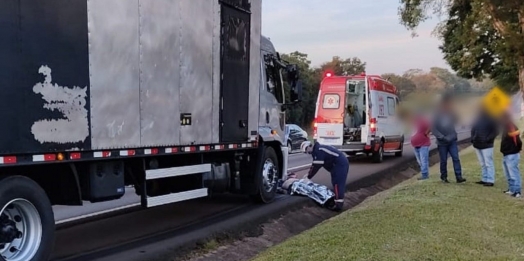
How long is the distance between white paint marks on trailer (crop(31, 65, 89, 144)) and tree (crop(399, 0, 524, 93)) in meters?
17.8

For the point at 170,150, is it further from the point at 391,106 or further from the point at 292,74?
the point at 391,106

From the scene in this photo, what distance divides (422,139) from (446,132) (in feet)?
4.09

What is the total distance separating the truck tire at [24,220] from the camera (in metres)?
5.77

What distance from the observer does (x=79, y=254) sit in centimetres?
710

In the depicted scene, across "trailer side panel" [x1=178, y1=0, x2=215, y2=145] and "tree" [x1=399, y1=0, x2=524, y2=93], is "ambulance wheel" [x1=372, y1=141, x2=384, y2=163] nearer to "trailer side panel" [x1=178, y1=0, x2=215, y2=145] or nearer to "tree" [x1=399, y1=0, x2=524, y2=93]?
"tree" [x1=399, y1=0, x2=524, y2=93]

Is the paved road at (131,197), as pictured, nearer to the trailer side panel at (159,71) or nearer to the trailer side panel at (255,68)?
the trailer side panel at (159,71)

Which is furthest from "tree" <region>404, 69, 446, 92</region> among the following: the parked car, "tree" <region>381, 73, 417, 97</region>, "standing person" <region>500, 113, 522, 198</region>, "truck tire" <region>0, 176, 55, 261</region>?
"truck tire" <region>0, 176, 55, 261</region>

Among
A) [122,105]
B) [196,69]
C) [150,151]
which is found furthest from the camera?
[196,69]

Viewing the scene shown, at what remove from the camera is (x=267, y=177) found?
11.1 meters

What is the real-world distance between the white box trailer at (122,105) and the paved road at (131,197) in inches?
65.2

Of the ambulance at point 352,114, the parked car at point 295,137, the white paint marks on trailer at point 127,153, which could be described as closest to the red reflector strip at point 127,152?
the white paint marks on trailer at point 127,153

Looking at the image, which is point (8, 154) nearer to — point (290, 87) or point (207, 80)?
point (207, 80)

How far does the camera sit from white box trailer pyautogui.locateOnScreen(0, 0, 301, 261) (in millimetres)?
5801

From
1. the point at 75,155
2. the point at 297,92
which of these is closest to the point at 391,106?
the point at 297,92
